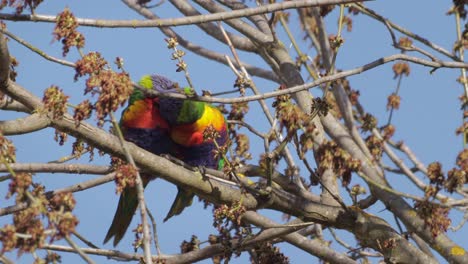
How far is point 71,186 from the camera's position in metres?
3.15

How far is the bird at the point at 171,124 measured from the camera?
14.4 ft

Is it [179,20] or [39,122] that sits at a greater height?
[179,20]

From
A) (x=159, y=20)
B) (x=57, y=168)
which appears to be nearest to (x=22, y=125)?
(x=57, y=168)

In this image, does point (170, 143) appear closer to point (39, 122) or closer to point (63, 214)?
point (39, 122)

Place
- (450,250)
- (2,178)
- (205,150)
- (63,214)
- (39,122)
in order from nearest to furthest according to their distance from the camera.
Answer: (63,214) → (39,122) → (2,178) → (450,250) → (205,150)

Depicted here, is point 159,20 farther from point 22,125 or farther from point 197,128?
point 197,128

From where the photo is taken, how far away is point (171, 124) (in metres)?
4.51

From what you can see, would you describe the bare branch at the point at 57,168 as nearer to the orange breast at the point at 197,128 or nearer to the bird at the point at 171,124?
the bird at the point at 171,124

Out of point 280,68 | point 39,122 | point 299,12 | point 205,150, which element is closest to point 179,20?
point 39,122

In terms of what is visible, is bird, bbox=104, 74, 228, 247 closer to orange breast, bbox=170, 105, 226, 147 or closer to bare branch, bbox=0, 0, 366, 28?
orange breast, bbox=170, 105, 226, 147

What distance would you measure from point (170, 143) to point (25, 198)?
2.63m

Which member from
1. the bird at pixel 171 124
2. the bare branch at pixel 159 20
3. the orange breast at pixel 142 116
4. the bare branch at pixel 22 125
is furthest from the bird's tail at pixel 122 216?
the bare branch at pixel 159 20

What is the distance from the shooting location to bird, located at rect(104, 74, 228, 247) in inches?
173

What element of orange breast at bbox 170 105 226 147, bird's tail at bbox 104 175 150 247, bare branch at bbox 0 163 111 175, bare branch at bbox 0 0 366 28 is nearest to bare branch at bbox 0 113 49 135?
A: bare branch at bbox 0 163 111 175
